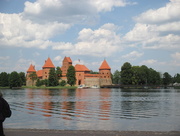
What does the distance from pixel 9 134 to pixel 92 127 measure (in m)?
4.54

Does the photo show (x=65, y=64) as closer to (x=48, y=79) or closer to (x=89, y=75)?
(x=89, y=75)

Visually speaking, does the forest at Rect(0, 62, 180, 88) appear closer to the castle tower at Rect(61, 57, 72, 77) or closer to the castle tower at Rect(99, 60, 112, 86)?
the castle tower at Rect(61, 57, 72, 77)

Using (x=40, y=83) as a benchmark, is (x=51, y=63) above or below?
above

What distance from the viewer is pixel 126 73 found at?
93312 mm

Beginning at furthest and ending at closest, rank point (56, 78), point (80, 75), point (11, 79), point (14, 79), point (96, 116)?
point (80, 75), point (14, 79), point (11, 79), point (56, 78), point (96, 116)

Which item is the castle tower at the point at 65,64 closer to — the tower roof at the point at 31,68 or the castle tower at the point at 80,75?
the castle tower at the point at 80,75

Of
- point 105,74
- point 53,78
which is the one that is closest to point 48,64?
point 53,78

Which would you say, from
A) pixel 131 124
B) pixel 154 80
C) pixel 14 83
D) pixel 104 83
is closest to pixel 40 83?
pixel 14 83

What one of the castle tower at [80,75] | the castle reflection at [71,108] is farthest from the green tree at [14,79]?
the castle reflection at [71,108]

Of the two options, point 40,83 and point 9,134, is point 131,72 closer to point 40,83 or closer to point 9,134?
point 40,83

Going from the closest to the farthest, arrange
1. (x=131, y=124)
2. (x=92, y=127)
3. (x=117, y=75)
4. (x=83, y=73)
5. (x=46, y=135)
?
(x=46, y=135)
(x=92, y=127)
(x=131, y=124)
(x=83, y=73)
(x=117, y=75)

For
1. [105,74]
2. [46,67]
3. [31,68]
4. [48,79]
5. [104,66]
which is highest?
[31,68]

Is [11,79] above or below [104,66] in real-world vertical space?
below

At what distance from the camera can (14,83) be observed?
114 metres
